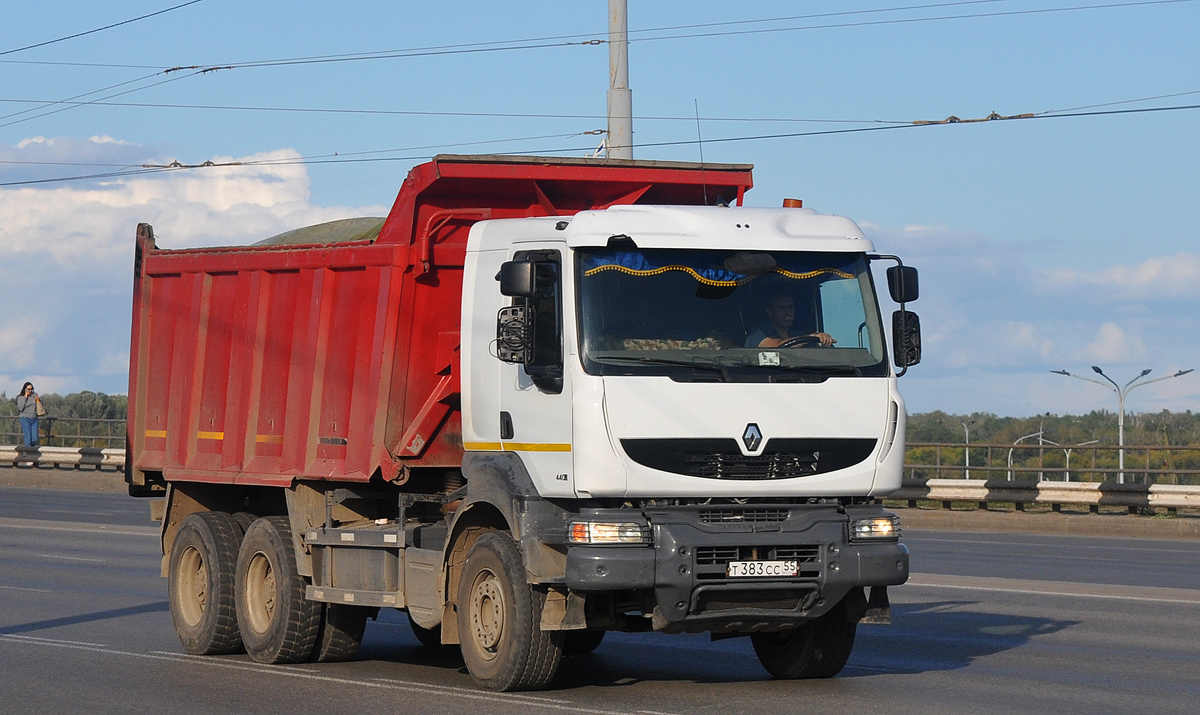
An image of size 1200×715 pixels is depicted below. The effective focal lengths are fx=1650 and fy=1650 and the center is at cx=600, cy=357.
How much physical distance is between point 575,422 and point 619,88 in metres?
12.0

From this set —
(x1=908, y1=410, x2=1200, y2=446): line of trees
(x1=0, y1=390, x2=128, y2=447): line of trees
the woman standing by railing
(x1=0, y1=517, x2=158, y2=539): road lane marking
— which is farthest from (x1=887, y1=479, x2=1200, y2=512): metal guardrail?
(x1=908, y1=410, x2=1200, y2=446): line of trees

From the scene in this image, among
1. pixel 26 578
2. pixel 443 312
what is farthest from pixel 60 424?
pixel 443 312

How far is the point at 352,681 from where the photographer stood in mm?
10500

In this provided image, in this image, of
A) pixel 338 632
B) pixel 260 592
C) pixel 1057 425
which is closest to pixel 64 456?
pixel 260 592

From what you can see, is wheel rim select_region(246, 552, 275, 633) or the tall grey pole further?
the tall grey pole

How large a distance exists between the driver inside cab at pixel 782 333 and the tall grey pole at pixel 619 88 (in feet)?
35.5

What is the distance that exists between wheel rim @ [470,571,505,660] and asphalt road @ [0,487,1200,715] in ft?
0.98

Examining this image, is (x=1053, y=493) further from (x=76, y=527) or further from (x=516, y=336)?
(x=516, y=336)

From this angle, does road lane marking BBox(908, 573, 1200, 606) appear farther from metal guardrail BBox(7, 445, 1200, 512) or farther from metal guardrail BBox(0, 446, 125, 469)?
metal guardrail BBox(0, 446, 125, 469)

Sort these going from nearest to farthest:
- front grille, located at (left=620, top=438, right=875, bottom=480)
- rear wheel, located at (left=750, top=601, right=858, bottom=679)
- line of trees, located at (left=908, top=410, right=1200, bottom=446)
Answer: front grille, located at (left=620, top=438, right=875, bottom=480) < rear wheel, located at (left=750, top=601, right=858, bottom=679) < line of trees, located at (left=908, top=410, right=1200, bottom=446)

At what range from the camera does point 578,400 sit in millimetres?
9031

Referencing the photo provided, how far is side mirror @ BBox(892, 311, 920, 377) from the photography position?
975 centimetres

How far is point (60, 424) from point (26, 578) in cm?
3211

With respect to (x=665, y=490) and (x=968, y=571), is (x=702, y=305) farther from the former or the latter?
(x=968, y=571)
